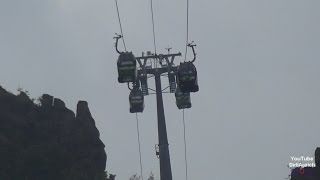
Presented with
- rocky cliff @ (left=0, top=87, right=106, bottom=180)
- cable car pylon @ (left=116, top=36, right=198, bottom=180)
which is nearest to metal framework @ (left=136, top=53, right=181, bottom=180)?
cable car pylon @ (left=116, top=36, right=198, bottom=180)

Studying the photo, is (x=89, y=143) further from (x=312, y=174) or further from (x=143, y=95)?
(x=312, y=174)

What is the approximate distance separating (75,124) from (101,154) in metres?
4.43

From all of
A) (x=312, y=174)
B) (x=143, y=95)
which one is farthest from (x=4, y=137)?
(x=312, y=174)

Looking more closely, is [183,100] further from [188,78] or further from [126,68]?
[126,68]

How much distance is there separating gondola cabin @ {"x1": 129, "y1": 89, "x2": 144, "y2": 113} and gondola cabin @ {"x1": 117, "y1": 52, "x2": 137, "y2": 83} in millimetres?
10173

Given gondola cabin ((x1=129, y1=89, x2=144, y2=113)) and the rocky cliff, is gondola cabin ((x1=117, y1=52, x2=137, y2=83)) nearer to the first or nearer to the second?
gondola cabin ((x1=129, y1=89, x2=144, y2=113))

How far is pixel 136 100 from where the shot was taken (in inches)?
1938

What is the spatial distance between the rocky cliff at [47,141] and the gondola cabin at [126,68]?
2313 centimetres

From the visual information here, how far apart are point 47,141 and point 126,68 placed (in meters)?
29.1

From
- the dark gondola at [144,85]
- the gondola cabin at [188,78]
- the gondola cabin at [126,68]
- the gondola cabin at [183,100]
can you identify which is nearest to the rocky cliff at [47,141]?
A: the dark gondola at [144,85]

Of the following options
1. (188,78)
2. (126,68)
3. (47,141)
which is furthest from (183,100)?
(47,141)

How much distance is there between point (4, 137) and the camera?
208 ft

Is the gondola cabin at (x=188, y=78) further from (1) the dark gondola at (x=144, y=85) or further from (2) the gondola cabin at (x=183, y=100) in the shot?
(2) the gondola cabin at (x=183, y=100)

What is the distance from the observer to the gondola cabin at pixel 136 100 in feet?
161
